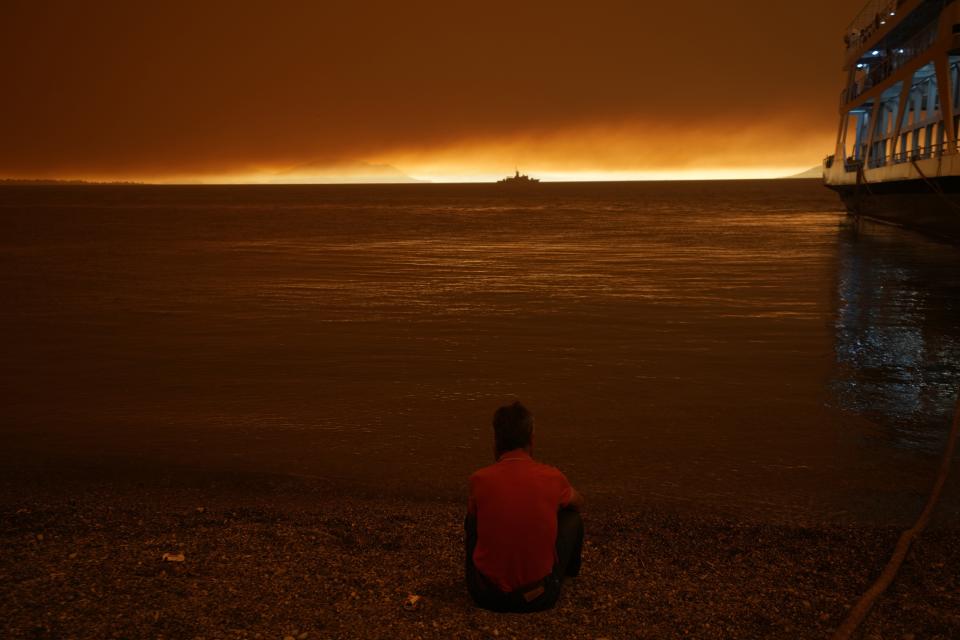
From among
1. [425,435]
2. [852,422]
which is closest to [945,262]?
[852,422]

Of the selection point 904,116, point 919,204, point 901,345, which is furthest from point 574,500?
point 904,116

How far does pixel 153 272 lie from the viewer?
1037 inches

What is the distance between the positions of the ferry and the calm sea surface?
3.48 m

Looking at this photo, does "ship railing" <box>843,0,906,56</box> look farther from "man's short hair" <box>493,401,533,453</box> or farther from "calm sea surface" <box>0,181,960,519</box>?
"man's short hair" <box>493,401,533,453</box>

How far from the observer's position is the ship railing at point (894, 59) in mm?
32031

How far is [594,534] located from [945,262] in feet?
86.4

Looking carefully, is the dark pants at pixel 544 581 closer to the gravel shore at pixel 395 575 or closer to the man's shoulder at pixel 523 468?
the gravel shore at pixel 395 575

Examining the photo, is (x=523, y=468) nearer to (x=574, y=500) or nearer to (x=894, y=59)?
(x=574, y=500)

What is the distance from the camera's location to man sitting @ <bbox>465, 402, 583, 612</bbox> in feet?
14.2

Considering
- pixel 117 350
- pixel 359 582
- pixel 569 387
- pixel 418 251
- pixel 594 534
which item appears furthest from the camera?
pixel 418 251

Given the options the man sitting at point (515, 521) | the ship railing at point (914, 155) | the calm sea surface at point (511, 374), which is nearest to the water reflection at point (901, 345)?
the calm sea surface at point (511, 374)

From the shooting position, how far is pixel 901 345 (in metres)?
13.6

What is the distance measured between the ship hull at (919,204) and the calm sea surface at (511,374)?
6.93 feet

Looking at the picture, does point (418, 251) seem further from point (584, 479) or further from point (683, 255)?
point (584, 479)
